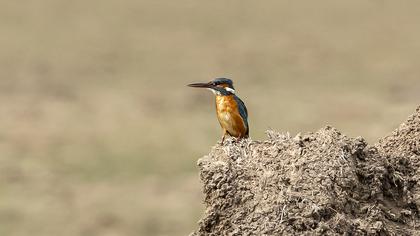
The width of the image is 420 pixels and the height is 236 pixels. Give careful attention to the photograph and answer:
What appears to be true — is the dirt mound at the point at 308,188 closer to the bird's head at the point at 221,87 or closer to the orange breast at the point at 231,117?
the orange breast at the point at 231,117

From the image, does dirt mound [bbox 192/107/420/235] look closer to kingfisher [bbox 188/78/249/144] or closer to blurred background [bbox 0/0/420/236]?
kingfisher [bbox 188/78/249/144]

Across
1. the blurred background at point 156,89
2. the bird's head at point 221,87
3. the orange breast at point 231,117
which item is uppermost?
the blurred background at point 156,89

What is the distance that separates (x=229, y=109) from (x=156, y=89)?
22.3m

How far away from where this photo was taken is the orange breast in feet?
32.3

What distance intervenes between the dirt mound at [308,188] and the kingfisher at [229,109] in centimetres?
229

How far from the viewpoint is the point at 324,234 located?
6.61 m

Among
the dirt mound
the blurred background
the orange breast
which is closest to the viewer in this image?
the dirt mound

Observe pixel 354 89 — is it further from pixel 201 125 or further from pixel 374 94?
pixel 201 125

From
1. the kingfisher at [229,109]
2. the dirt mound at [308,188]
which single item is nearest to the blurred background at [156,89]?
the kingfisher at [229,109]

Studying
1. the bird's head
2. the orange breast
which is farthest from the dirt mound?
the bird's head

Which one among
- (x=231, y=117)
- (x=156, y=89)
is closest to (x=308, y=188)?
(x=231, y=117)

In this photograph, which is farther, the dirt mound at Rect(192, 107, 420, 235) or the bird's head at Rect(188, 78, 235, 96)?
the bird's head at Rect(188, 78, 235, 96)

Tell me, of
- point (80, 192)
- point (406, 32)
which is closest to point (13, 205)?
point (80, 192)

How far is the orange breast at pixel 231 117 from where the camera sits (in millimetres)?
9836
